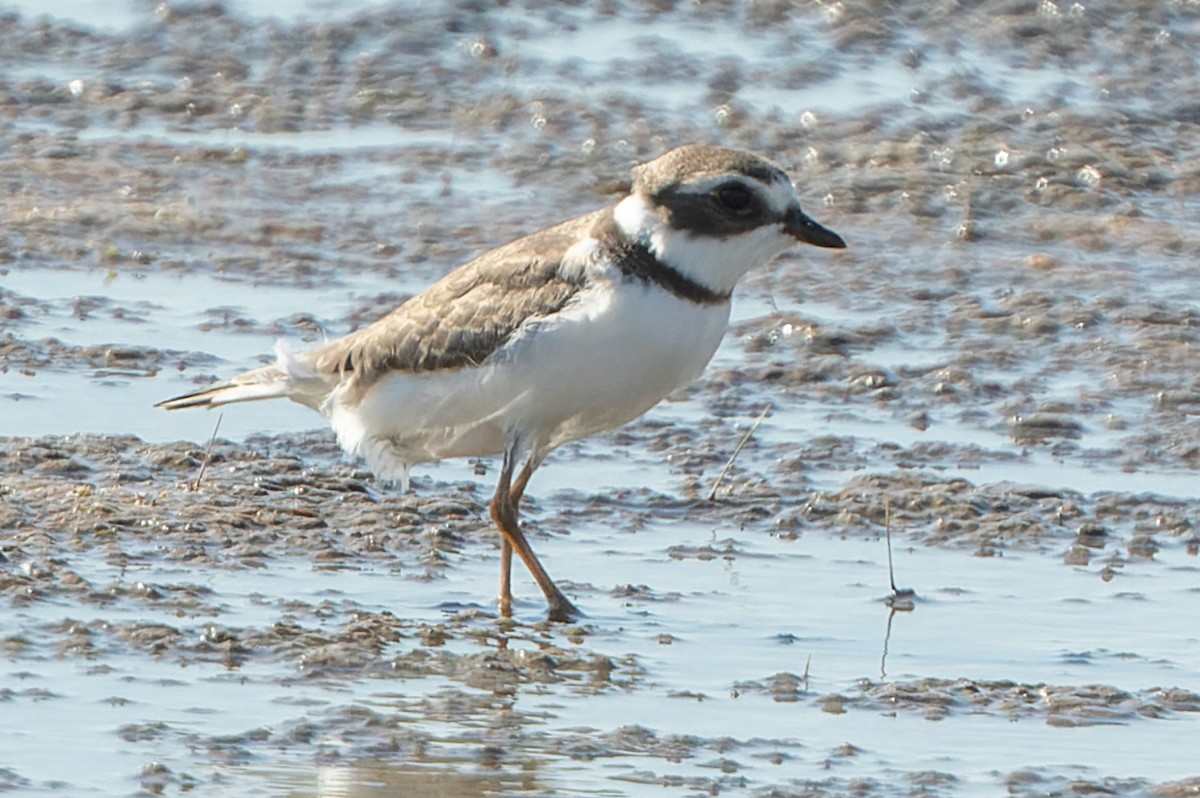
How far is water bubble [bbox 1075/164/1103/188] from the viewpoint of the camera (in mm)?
9383

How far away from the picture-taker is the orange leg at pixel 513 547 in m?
5.66

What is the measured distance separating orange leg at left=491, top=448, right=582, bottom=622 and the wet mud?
0.07m

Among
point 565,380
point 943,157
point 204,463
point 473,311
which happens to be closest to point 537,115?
point 943,157

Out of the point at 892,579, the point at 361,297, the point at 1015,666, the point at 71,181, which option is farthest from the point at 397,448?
the point at 71,181

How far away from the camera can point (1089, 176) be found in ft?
30.9

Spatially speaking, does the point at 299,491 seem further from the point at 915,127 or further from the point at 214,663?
the point at 915,127

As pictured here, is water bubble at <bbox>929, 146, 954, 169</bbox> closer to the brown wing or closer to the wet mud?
the wet mud

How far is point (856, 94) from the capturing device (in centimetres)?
1053

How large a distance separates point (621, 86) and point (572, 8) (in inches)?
42.2

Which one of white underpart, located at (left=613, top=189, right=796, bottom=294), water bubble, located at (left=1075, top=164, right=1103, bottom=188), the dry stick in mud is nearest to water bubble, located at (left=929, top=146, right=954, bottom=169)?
water bubble, located at (left=1075, top=164, right=1103, bottom=188)

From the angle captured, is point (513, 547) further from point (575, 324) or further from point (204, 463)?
point (204, 463)

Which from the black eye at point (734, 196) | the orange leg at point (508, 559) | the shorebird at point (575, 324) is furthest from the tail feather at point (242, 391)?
the black eye at point (734, 196)

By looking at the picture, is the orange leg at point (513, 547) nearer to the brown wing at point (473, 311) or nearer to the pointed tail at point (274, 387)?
the brown wing at point (473, 311)

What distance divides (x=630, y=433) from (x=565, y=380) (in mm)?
1562
